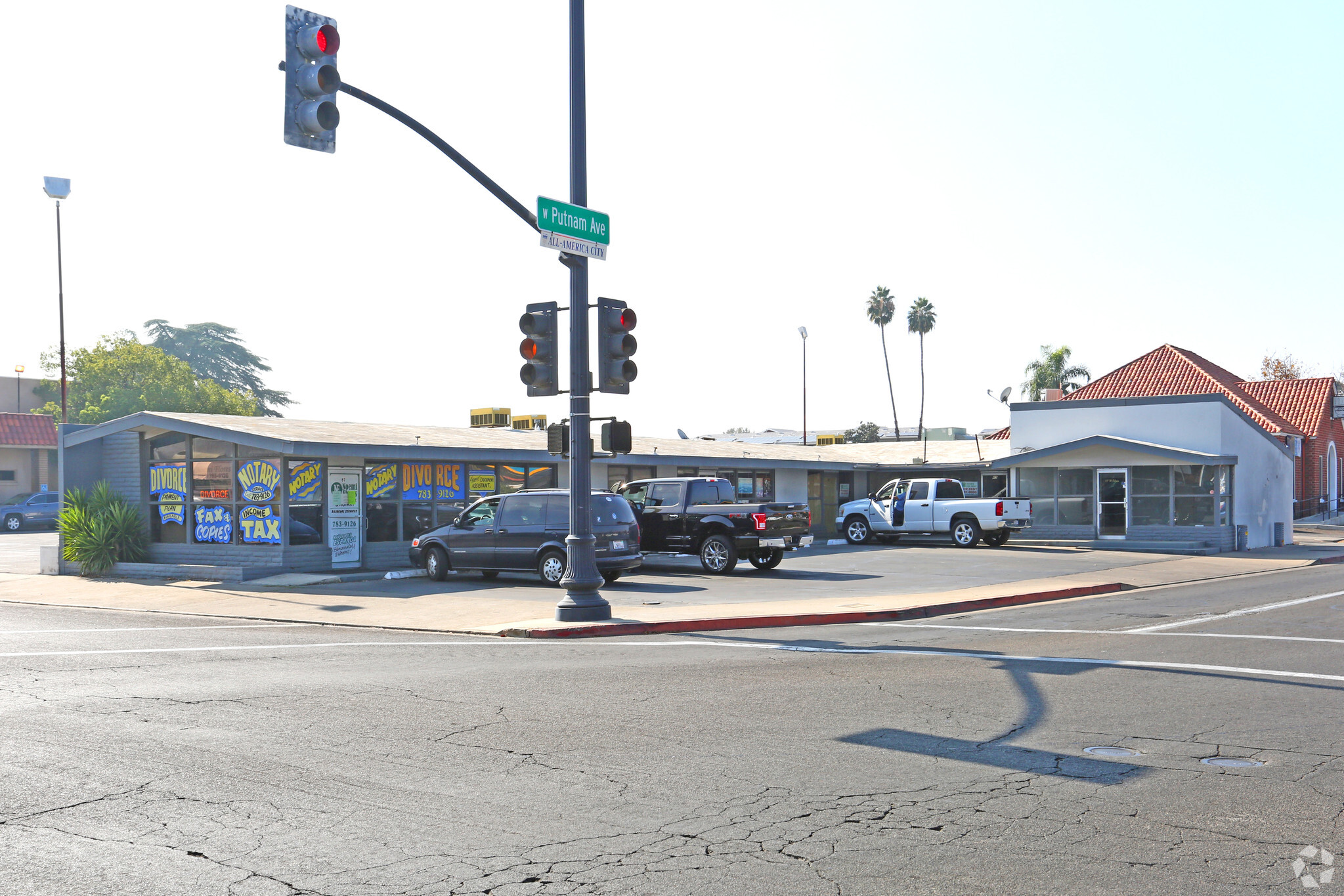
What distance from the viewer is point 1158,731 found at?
784 cm

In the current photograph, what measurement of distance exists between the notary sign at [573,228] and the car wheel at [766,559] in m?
10.8

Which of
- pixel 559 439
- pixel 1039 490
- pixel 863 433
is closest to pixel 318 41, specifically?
pixel 559 439

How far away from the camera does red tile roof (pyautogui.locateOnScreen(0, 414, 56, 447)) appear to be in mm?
54719

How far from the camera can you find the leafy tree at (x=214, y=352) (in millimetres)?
77062

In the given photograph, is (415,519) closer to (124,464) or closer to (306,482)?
(306,482)

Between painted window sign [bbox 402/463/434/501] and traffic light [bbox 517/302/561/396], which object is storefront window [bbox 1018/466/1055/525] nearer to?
painted window sign [bbox 402/463/434/501]

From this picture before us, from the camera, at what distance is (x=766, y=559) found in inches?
958

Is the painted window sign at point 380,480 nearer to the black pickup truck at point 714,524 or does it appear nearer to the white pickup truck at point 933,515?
the black pickup truck at point 714,524

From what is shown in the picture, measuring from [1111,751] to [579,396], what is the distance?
8898mm

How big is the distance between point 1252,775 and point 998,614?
10.0 meters

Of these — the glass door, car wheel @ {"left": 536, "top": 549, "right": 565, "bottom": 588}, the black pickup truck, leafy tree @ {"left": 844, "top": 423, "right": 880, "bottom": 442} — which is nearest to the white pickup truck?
the glass door

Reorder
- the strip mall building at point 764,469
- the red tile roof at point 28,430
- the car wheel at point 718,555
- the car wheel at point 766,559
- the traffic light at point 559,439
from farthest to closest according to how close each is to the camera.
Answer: the red tile roof at point 28,430 < the car wheel at point 766,559 < the car wheel at point 718,555 < the strip mall building at point 764,469 < the traffic light at point 559,439

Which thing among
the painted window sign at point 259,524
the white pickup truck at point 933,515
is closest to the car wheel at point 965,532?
the white pickup truck at point 933,515

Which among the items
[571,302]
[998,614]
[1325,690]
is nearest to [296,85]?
[571,302]
